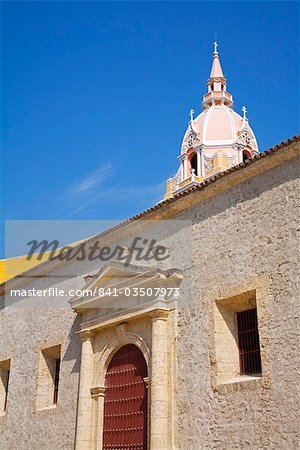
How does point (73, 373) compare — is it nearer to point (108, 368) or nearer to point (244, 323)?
point (108, 368)

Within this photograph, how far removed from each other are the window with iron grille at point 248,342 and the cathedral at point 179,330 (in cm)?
2

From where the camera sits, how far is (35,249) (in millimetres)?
13984

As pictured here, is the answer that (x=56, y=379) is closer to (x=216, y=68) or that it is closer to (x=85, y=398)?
(x=85, y=398)

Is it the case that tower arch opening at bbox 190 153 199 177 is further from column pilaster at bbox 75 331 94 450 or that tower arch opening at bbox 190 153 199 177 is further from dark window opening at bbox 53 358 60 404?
column pilaster at bbox 75 331 94 450

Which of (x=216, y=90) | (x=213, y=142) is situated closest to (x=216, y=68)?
(x=216, y=90)

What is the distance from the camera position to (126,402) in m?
11.1

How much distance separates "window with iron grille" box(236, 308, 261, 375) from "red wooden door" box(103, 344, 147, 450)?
7.27ft

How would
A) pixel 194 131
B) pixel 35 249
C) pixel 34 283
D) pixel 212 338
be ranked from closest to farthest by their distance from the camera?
pixel 212 338 < pixel 35 249 < pixel 34 283 < pixel 194 131

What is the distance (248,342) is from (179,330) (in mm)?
1437

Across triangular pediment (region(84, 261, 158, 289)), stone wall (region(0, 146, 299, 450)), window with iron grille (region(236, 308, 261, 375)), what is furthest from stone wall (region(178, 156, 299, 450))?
triangular pediment (region(84, 261, 158, 289))

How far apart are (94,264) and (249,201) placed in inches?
188

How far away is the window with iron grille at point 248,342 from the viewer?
927 centimetres

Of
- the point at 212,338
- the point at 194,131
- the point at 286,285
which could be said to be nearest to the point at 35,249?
the point at 212,338

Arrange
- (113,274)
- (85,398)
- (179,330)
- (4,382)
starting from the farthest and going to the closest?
(4,382) → (113,274) → (85,398) → (179,330)
